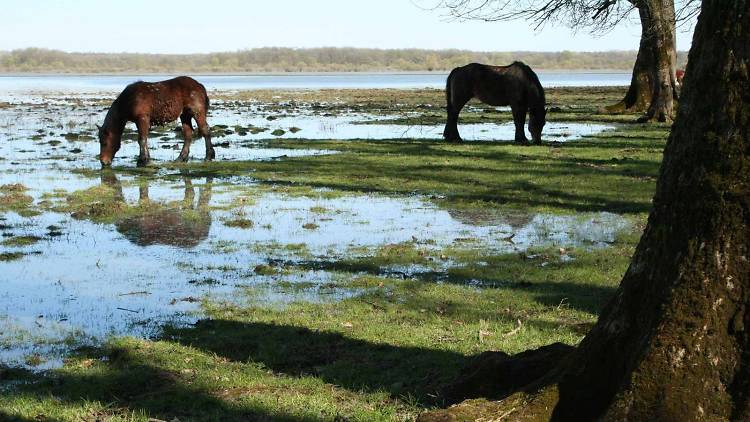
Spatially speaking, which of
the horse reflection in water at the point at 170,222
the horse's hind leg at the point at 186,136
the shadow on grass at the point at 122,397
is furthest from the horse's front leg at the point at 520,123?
the shadow on grass at the point at 122,397

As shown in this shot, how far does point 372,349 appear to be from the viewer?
690cm

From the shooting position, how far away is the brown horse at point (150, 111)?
2092 cm

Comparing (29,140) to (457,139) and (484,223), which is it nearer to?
(457,139)

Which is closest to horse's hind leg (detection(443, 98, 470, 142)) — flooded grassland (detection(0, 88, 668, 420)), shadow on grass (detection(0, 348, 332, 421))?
flooded grassland (detection(0, 88, 668, 420))

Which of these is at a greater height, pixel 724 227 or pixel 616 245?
pixel 724 227

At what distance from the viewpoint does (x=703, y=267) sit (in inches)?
171

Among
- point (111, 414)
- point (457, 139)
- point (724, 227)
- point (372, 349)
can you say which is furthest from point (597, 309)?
point (457, 139)

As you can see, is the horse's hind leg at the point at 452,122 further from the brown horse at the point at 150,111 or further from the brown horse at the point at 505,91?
the brown horse at the point at 150,111

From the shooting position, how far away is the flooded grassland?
6.25m

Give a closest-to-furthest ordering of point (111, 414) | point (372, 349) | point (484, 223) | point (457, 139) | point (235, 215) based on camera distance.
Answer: point (111, 414)
point (372, 349)
point (484, 223)
point (235, 215)
point (457, 139)

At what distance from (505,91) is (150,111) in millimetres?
9254

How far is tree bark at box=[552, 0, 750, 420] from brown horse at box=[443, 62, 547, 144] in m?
18.9

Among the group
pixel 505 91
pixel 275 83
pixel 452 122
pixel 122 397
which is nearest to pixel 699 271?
pixel 122 397

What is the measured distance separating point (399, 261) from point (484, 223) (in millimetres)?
2819
